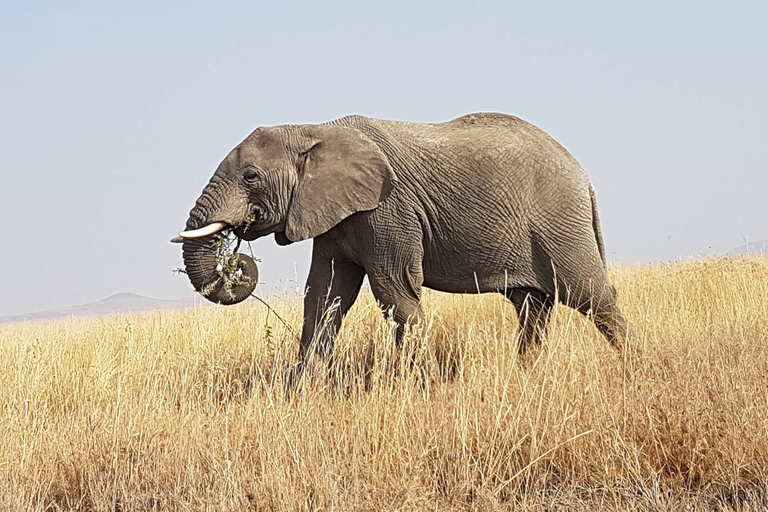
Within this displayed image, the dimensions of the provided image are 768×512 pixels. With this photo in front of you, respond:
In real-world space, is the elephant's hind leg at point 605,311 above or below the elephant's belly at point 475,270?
below

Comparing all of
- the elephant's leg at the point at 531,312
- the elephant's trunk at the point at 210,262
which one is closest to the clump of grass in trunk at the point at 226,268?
Result: the elephant's trunk at the point at 210,262

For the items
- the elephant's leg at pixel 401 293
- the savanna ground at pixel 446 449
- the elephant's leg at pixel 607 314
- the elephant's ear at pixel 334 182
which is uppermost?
the elephant's ear at pixel 334 182

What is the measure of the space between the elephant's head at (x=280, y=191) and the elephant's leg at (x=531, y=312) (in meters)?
1.73

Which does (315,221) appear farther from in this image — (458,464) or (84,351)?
(84,351)

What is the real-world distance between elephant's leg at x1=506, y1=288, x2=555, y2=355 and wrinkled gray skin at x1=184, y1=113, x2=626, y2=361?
0.16 meters

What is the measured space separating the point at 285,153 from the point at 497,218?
1.85 m

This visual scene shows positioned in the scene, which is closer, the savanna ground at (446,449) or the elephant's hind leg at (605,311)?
the savanna ground at (446,449)

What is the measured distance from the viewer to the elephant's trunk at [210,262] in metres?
6.71

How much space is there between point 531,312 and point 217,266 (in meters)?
2.91

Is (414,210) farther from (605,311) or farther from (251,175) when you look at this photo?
(605,311)

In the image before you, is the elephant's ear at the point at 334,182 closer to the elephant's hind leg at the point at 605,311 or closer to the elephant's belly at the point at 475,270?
the elephant's belly at the point at 475,270

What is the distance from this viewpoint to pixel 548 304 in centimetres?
761

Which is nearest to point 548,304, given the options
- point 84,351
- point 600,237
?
point 600,237

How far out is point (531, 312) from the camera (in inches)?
306
